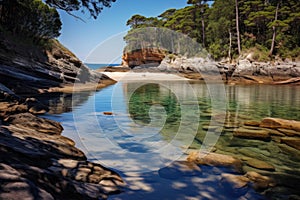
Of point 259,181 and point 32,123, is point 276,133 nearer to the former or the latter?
point 259,181

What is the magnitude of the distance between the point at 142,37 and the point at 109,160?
143 ft

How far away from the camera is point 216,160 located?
4.21 metres

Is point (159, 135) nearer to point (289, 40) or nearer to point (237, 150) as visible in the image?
point (237, 150)

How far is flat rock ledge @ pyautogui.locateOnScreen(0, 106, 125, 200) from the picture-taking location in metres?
2.07

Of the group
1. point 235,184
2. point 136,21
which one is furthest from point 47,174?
point 136,21

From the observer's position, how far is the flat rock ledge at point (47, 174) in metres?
2.07

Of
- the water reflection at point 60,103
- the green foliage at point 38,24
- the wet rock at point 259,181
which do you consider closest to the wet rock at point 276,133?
the wet rock at point 259,181

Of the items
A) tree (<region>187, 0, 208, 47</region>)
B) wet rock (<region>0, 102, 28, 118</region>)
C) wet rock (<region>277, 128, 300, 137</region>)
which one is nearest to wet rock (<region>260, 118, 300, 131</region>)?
wet rock (<region>277, 128, 300, 137</region>)

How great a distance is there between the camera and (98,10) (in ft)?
27.8

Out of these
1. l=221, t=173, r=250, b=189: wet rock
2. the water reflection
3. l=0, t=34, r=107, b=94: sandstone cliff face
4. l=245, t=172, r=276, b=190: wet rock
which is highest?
l=0, t=34, r=107, b=94: sandstone cliff face

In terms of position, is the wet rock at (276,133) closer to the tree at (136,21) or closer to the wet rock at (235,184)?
the wet rock at (235,184)

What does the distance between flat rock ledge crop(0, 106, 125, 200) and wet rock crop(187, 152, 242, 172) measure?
1596 mm

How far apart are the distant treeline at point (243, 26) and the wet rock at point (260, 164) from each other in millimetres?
25471

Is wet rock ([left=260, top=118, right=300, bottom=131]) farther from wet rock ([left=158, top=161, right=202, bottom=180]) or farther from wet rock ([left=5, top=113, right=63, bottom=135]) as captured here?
wet rock ([left=5, top=113, right=63, bottom=135])
